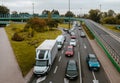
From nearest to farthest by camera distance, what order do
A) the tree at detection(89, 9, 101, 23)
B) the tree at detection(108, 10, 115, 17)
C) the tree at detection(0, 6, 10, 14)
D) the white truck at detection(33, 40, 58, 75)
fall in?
the white truck at detection(33, 40, 58, 75) → the tree at detection(89, 9, 101, 23) → the tree at detection(0, 6, 10, 14) → the tree at detection(108, 10, 115, 17)

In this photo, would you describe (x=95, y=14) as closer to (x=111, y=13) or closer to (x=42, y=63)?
(x=111, y=13)

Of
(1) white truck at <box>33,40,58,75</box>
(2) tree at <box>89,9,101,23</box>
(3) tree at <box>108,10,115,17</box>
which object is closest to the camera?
(1) white truck at <box>33,40,58,75</box>

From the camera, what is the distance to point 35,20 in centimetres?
7462

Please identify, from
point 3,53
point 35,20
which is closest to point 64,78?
point 3,53

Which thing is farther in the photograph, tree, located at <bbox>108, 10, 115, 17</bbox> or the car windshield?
tree, located at <bbox>108, 10, 115, 17</bbox>

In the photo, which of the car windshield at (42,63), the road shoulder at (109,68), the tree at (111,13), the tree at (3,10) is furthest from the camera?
the tree at (111,13)

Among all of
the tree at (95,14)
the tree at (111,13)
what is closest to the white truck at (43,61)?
the tree at (95,14)

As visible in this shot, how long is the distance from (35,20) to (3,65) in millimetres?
45250

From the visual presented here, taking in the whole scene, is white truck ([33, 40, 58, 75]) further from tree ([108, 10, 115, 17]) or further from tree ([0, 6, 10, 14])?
tree ([108, 10, 115, 17])

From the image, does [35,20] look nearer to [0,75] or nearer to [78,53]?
[78,53]

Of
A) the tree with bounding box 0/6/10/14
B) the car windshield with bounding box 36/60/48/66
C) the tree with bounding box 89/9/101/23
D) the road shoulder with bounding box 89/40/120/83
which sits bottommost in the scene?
the road shoulder with bounding box 89/40/120/83

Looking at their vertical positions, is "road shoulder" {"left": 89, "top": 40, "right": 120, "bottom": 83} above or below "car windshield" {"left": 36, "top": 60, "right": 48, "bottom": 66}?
below

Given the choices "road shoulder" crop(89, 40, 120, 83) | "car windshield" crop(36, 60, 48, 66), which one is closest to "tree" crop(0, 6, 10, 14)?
"road shoulder" crop(89, 40, 120, 83)

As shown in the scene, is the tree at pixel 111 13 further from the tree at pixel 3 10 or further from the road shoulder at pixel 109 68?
the road shoulder at pixel 109 68
